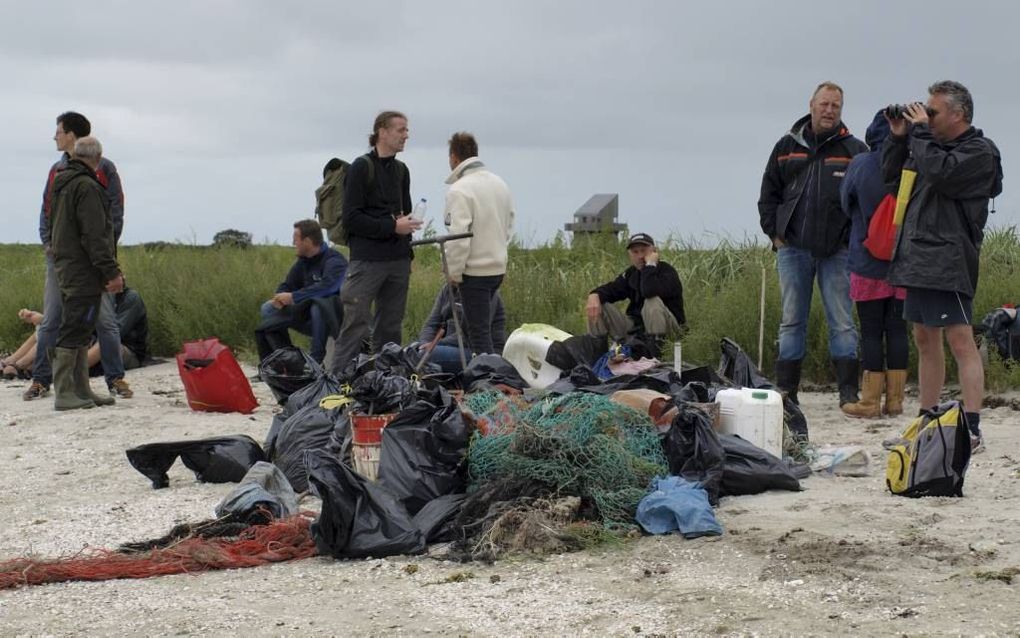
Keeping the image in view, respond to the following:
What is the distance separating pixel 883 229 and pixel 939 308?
3.55 ft

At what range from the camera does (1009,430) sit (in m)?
7.59

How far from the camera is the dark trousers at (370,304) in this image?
896 cm

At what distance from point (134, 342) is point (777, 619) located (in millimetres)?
9251

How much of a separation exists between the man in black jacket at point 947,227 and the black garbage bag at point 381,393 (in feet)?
8.52

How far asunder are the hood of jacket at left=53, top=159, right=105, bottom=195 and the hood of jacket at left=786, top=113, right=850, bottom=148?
182 inches

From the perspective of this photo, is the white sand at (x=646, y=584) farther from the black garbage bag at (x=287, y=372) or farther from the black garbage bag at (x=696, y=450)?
the black garbage bag at (x=287, y=372)

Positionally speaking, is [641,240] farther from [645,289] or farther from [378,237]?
[378,237]

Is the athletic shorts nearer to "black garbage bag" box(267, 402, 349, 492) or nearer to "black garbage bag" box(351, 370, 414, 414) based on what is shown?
"black garbage bag" box(351, 370, 414, 414)

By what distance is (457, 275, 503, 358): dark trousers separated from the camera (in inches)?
347

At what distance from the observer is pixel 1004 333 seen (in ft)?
30.0

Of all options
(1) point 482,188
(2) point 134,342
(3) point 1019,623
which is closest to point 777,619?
(3) point 1019,623

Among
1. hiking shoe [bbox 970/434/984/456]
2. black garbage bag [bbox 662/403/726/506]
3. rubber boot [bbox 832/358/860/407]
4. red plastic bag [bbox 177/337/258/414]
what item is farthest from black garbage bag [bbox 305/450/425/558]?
rubber boot [bbox 832/358/860/407]

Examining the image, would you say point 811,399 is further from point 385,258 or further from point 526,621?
point 526,621

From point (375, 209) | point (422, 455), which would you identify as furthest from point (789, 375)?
point (422, 455)
